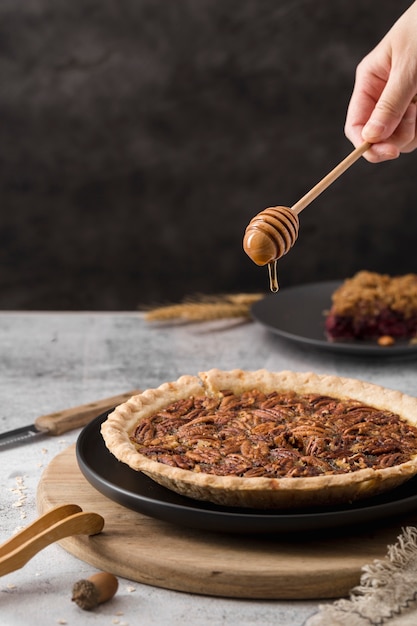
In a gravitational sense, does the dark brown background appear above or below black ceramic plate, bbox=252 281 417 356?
above

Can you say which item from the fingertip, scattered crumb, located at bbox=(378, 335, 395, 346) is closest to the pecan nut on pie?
the fingertip

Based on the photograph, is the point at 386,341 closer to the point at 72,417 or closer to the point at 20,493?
the point at 72,417

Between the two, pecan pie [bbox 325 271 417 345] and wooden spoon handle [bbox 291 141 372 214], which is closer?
wooden spoon handle [bbox 291 141 372 214]

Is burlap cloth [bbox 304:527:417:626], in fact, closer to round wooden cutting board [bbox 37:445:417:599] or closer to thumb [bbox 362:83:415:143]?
round wooden cutting board [bbox 37:445:417:599]

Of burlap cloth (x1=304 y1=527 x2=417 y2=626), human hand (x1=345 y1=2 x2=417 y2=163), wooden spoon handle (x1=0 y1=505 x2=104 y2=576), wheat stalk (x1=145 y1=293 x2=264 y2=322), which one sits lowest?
burlap cloth (x1=304 y1=527 x2=417 y2=626)

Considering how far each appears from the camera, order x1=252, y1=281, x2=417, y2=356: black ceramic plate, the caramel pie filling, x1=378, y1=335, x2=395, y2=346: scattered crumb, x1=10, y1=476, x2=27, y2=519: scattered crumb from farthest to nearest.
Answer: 1. x1=378, y1=335, x2=395, y2=346: scattered crumb
2. x1=252, y1=281, x2=417, y2=356: black ceramic plate
3. x1=10, y1=476, x2=27, y2=519: scattered crumb
4. the caramel pie filling

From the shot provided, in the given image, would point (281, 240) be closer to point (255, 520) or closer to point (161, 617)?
point (255, 520)

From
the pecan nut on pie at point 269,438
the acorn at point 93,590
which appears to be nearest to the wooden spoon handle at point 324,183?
the pecan nut on pie at point 269,438

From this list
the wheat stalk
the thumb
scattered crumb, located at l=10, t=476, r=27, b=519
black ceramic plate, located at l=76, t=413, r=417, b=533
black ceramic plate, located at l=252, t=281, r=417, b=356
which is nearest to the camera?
black ceramic plate, located at l=76, t=413, r=417, b=533
